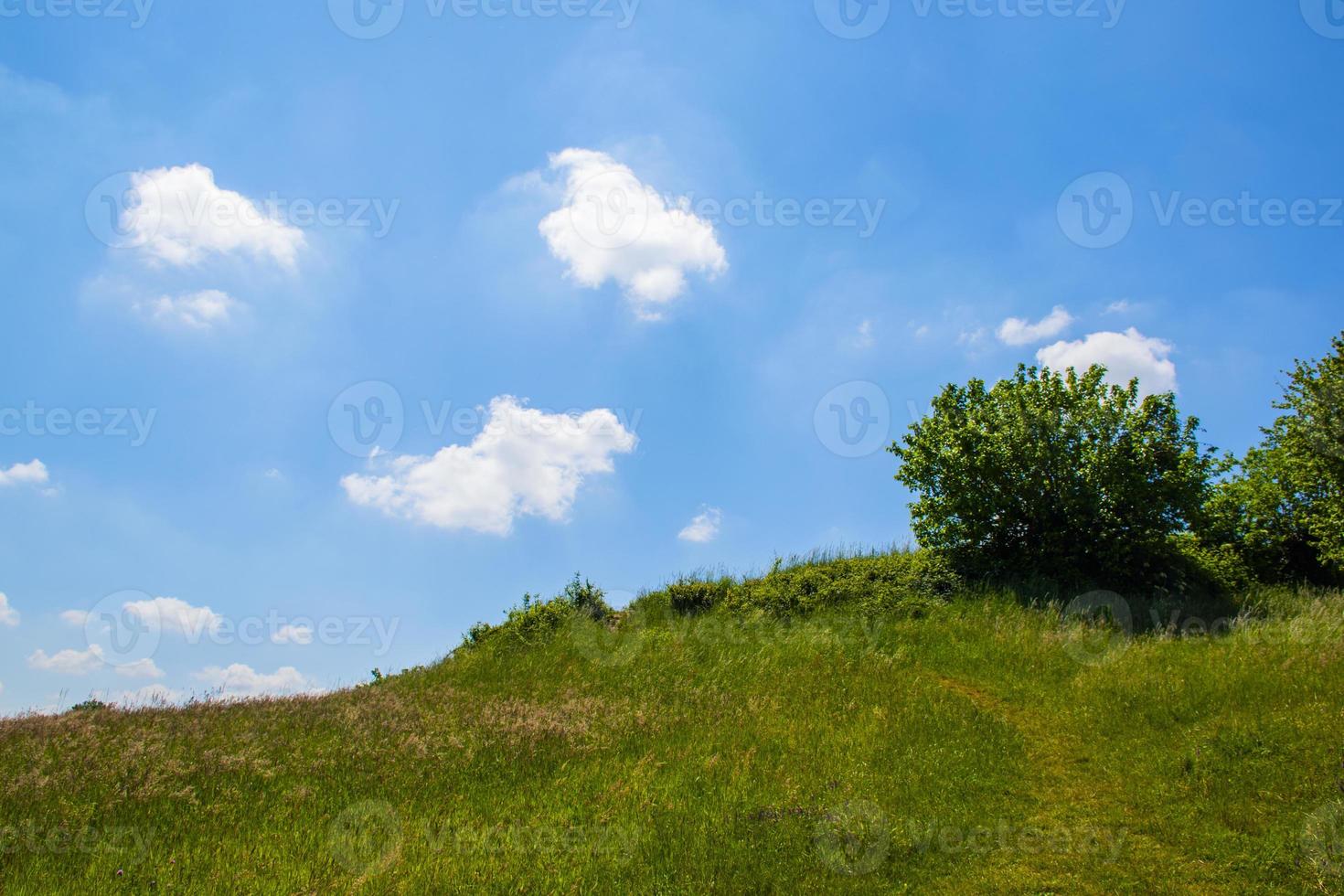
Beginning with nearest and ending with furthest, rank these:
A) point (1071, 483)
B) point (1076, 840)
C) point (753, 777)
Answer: point (1076, 840)
point (753, 777)
point (1071, 483)

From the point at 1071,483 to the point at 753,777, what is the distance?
15.0 m

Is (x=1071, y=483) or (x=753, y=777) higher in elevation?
(x=1071, y=483)

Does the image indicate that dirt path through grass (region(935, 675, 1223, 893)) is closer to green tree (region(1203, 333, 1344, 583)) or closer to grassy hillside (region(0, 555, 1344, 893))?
grassy hillside (region(0, 555, 1344, 893))

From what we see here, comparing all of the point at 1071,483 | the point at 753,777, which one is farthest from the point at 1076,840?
the point at 1071,483

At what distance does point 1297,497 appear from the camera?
25.2m

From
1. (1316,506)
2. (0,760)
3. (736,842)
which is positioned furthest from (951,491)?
(0,760)

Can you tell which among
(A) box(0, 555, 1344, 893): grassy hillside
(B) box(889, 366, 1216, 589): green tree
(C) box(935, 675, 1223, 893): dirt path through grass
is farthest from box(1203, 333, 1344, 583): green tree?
(C) box(935, 675, 1223, 893): dirt path through grass

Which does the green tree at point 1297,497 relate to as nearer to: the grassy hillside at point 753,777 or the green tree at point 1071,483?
the green tree at point 1071,483

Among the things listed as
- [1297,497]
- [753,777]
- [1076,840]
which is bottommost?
[1076,840]

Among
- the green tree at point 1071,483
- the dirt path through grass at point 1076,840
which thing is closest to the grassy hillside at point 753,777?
the dirt path through grass at point 1076,840

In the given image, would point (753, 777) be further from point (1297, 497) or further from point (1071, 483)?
point (1297, 497)

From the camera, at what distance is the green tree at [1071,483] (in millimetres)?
21250

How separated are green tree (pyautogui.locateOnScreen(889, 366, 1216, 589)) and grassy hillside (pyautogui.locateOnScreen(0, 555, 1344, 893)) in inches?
144

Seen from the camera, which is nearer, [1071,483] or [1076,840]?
[1076,840]
